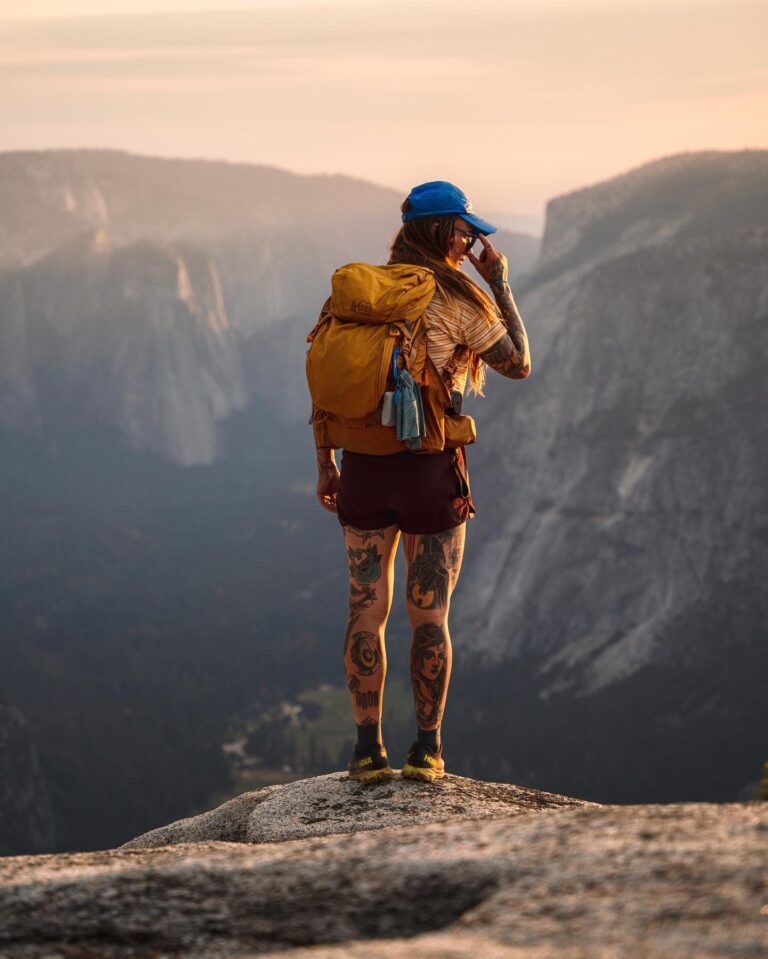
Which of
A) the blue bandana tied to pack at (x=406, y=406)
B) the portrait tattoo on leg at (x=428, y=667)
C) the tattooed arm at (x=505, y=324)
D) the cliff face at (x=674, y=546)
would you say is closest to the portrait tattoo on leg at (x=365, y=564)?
the portrait tattoo on leg at (x=428, y=667)

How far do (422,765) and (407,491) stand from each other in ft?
9.04

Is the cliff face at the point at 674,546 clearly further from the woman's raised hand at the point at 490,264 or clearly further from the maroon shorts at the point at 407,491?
the woman's raised hand at the point at 490,264

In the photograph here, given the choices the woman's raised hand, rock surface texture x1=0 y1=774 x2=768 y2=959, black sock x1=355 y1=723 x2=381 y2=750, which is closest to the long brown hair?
the woman's raised hand

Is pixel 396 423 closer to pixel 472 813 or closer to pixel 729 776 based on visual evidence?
pixel 472 813

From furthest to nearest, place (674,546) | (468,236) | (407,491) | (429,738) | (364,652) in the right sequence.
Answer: (674,546) → (429,738) → (364,652) → (468,236) → (407,491)

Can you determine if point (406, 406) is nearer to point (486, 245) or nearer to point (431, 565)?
point (431, 565)

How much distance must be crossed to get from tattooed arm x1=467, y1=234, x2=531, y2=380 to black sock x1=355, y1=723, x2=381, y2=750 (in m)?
3.56

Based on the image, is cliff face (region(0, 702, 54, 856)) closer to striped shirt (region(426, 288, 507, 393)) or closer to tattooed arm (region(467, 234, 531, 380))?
tattooed arm (region(467, 234, 531, 380))

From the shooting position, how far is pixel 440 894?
8508 mm

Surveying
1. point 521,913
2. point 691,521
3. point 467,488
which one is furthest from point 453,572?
point 691,521

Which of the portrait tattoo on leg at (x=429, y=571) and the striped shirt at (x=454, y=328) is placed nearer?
the striped shirt at (x=454, y=328)

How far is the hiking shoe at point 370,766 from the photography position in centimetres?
1341

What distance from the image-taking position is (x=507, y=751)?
16262 cm

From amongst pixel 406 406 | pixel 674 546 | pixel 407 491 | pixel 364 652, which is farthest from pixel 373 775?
pixel 674 546
